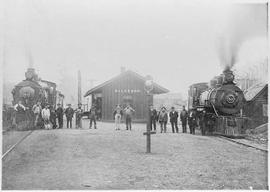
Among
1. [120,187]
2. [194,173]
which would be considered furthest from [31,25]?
[194,173]

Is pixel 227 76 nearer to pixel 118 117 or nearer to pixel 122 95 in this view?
pixel 118 117

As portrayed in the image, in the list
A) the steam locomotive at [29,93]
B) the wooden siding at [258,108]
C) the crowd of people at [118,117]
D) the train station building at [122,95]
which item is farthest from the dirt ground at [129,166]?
the train station building at [122,95]

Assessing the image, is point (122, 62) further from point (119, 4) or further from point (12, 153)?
point (12, 153)

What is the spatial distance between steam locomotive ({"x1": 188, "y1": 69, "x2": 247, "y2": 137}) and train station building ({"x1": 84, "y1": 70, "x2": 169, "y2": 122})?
441 cm

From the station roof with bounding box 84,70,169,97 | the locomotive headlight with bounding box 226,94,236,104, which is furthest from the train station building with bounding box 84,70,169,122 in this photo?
Result: the locomotive headlight with bounding box 226,94,236,104

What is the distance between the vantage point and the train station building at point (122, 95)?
58.9 ft

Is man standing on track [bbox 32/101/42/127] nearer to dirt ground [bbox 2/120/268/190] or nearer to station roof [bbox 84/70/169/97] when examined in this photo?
dirt ground [bbox 2/120/268/190]

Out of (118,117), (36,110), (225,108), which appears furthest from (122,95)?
(225,108)

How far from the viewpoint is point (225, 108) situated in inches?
529

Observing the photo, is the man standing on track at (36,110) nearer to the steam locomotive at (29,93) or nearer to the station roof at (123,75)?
the steam locomotive at (29,93)

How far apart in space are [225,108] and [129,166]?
708cm

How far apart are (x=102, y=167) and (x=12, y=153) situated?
2.45 meters

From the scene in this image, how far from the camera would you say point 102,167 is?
7.23 metres

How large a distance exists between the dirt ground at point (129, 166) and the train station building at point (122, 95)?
25.0ft
